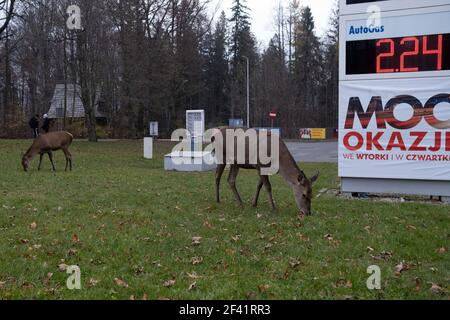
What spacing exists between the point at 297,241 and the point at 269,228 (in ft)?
3.04

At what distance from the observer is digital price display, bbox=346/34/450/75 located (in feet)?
37.9

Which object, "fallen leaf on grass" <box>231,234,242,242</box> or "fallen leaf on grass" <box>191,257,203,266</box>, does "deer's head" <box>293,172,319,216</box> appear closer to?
"fallen leaf on grass" <box>231,234,242,242</box>

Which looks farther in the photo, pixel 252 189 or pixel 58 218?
pixel 252 189

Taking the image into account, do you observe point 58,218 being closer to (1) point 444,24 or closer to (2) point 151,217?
(2) point 151,217

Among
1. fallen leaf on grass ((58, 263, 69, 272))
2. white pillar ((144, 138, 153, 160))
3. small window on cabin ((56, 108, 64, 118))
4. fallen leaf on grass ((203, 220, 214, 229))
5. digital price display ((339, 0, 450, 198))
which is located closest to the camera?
fallen leaf on grass ((58, 263, 69, 272))

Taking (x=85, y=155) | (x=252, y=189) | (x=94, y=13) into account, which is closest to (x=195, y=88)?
(x=94, y=13)

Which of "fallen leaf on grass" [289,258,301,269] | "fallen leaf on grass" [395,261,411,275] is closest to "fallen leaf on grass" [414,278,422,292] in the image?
"fallen leaf on grass" [395,261,411,275]

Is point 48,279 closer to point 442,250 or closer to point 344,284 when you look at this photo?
point 344,284

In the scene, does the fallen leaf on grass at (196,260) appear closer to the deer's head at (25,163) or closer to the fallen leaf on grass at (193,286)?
the fallen leaf on grass at (193,286)

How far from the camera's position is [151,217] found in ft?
29.1

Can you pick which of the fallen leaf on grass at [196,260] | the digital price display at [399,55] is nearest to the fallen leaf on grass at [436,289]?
the fallen leaf on grass at [196,260]
